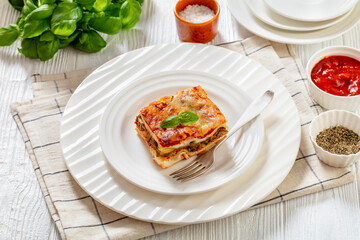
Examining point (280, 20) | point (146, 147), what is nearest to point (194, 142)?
point (146, 147)

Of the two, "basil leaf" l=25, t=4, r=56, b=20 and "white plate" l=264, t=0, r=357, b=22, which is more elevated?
"basil leaf" l=25, t=4, r=56, b=20

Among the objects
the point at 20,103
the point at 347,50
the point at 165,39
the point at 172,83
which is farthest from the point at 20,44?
the point at 347,50

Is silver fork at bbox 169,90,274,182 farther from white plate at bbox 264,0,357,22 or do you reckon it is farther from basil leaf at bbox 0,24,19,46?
basil leaf at bbox 0,24,19,46

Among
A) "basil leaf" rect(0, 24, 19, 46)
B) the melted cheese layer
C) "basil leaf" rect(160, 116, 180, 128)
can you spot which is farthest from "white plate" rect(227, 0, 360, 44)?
"basil leaf" rect(0, 24, 19, 46)

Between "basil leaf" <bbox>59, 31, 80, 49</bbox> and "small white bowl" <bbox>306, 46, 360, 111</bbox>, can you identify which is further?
"basil leaf" <bbox>59, 31, 80, 49</bbox>

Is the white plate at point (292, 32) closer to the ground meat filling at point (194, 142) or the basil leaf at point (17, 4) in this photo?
the ground meat filling at point (194, 142)

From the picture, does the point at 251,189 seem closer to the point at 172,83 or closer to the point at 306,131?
the point at 306,131
